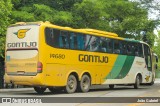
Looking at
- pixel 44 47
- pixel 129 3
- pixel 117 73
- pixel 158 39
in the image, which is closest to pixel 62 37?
pixel 44 47

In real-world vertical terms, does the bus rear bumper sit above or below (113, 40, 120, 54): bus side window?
below

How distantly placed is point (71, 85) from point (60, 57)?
1685mm

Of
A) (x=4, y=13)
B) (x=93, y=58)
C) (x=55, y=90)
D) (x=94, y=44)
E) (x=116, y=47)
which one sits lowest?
(x=55, y=90)

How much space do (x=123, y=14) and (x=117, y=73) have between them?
9.59m

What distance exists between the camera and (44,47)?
20.2m

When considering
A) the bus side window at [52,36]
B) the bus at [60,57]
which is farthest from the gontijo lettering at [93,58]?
the bus side window at [52,36]

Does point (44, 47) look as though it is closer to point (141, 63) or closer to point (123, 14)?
point (141, 63)

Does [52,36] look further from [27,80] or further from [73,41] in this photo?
[27,80]

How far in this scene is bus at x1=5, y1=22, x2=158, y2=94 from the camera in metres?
20.2

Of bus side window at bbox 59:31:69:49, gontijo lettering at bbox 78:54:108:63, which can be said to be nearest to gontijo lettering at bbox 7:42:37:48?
bus side window at bbox 59:31:69:49

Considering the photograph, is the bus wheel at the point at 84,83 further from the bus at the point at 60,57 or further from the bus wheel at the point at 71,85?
the bus wheel at the point at 71,85

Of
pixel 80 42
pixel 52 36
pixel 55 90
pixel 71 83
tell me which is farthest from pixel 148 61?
pixel 52 36

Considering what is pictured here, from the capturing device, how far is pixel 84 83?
23.0 meters

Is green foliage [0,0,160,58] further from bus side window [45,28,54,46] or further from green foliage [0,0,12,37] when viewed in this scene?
bus side window [45,28,54,46]
